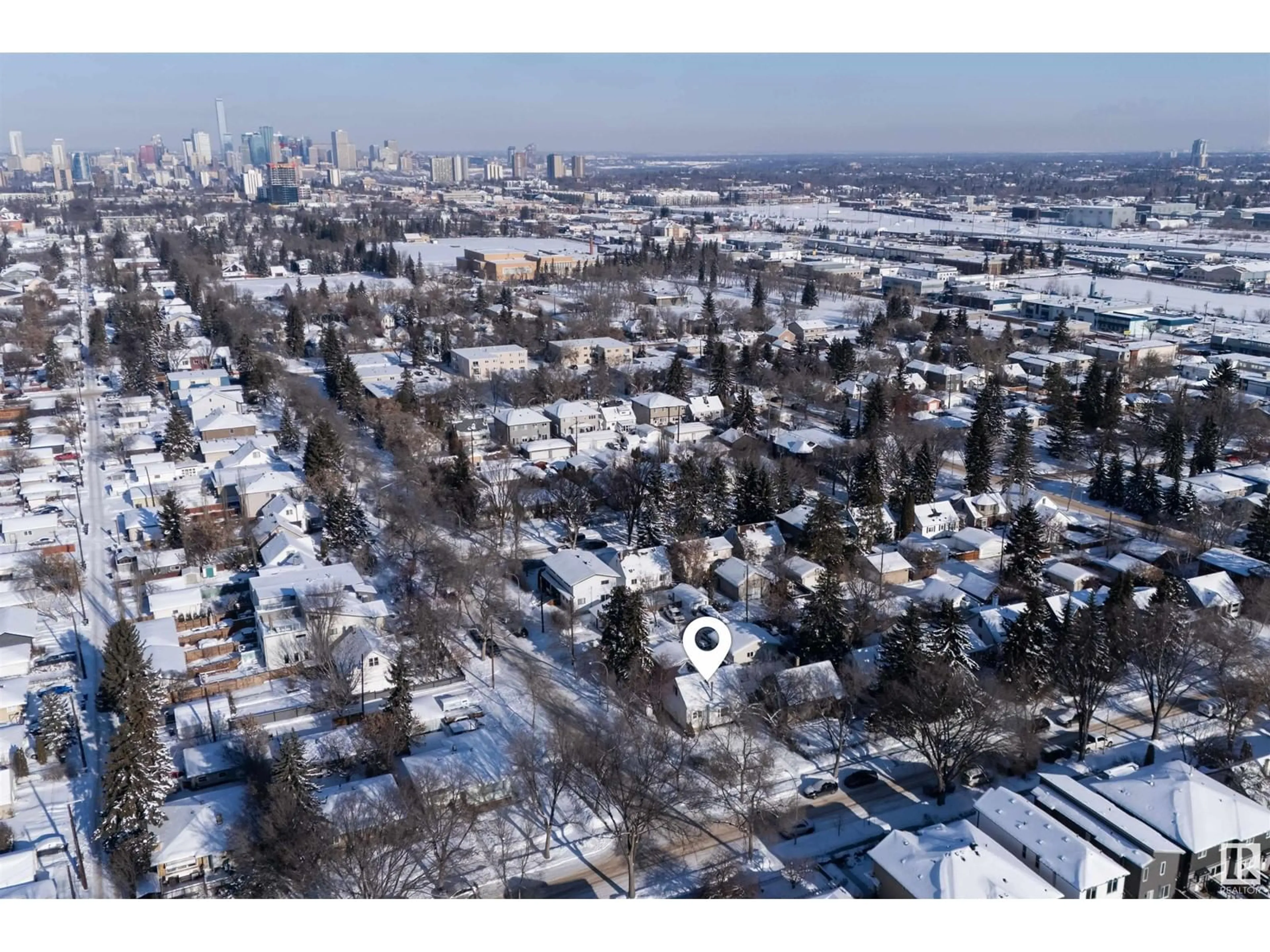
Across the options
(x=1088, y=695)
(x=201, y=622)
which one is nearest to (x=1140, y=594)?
(x=1088, y=695)

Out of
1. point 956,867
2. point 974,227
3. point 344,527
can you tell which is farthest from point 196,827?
point 974,227

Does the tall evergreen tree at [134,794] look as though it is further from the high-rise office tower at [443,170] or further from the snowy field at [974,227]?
the high-rise office tower at [443,170]

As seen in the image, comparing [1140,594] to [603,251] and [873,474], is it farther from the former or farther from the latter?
A: [603,251]

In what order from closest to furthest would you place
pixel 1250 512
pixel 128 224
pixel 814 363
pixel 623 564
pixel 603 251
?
pixel 623 564 → pixel 1250 512 → pixel 814 363 → pixel 603 251 → pixel 128 224

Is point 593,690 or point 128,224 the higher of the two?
point 128,224

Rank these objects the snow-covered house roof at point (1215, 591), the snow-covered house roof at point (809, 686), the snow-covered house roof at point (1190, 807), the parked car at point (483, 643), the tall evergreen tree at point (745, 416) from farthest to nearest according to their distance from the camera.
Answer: the tall evergreen tree at point (745, 416), the snow-covered house roof at point (1215, 591), the parked car at point (483, 643), the snow-covered house roof at point (809, 686), the snow-covered house roof at point (1190, 807)

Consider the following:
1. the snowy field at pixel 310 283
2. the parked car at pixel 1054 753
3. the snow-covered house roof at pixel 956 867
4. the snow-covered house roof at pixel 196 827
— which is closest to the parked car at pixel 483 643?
the snow-covered house roof at pixel 196 827

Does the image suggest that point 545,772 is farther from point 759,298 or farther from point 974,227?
point 974,227
